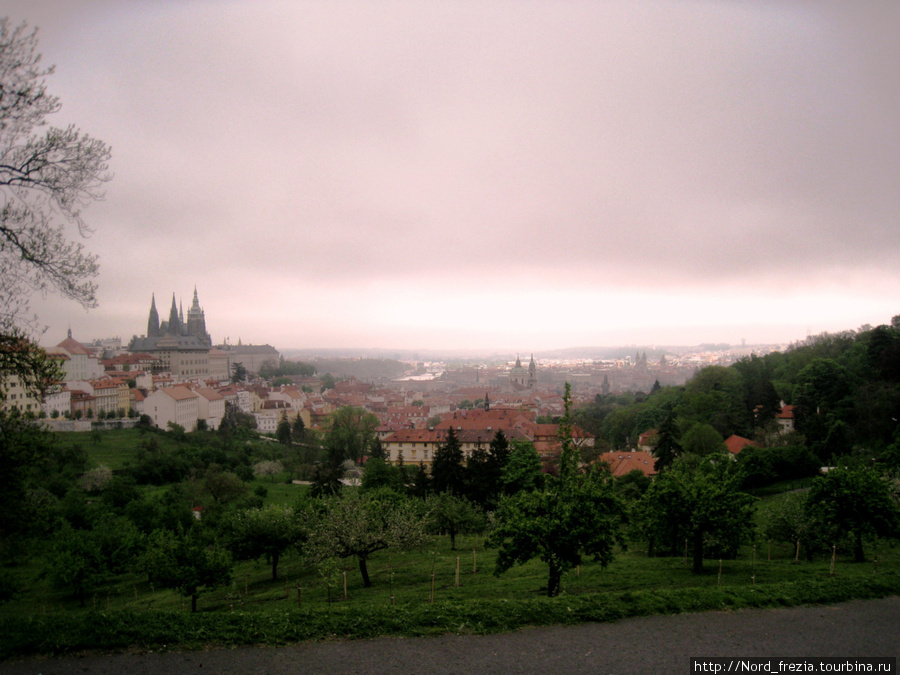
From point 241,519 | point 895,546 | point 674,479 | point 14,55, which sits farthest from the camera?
point 241,519

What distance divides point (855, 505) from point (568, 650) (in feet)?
32.2

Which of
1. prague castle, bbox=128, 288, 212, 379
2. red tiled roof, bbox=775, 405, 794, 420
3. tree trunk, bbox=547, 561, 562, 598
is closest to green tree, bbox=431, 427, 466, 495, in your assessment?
tree trunk, bbox=547, 561, 562, 598

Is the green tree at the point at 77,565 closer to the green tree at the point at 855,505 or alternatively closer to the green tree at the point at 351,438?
the green tree at the point at 855,505

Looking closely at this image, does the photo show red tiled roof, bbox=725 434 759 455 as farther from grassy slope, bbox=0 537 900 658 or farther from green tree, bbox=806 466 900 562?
green tree, bbox=806 466 900 562

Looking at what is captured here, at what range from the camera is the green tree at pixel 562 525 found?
32.3 ft

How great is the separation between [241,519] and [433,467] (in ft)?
51.9

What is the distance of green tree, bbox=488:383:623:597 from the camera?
986 cm

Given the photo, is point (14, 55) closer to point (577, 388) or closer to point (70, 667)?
point (70, 667)

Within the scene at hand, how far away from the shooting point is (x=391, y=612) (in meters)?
8.23

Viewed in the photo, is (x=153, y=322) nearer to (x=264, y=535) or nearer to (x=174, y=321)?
(x=174, y=321)

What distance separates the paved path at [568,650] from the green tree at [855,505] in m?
5.04

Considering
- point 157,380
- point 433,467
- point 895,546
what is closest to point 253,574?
point 433,467

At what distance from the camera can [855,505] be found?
12789 mm

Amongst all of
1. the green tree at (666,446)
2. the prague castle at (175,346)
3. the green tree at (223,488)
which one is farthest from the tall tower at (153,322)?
the green tree at (666,446)
